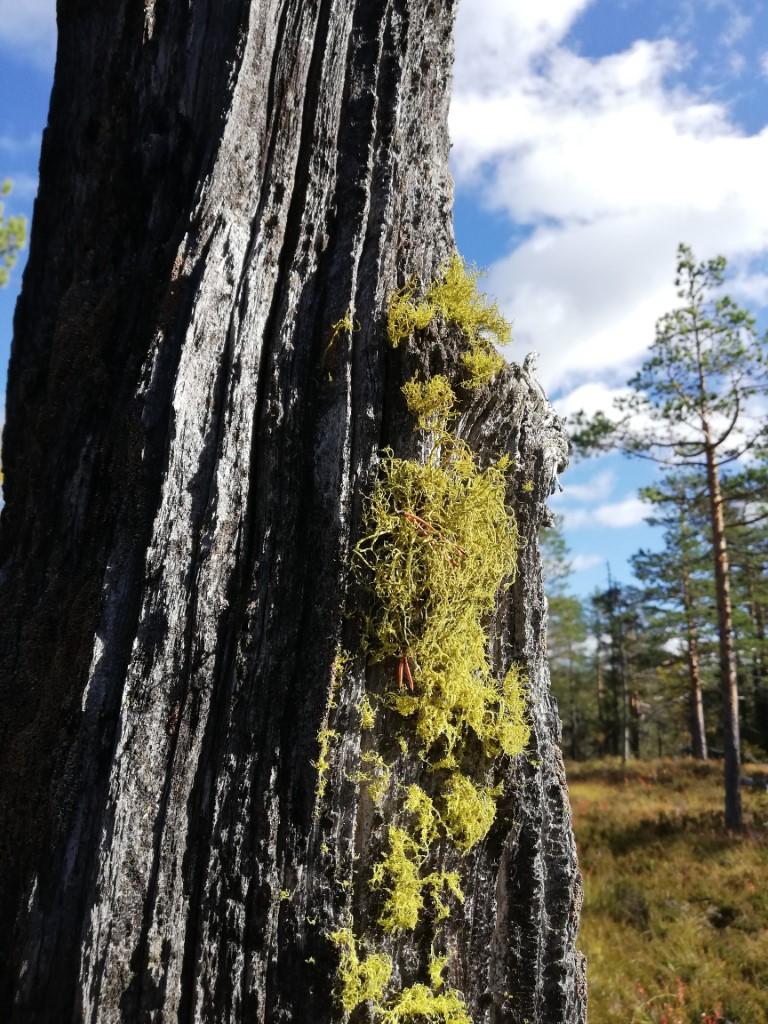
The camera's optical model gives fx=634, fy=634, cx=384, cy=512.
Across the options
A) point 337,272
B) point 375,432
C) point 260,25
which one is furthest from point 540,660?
point 260,25

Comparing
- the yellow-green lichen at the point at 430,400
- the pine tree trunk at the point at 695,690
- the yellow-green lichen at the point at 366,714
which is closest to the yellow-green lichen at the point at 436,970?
the yellow-green lichen at the point at 366,714

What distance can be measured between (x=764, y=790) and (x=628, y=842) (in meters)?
7.00

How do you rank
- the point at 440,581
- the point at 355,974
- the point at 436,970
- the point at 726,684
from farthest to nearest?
the point at 726,684, the point at 440,581, the point at 436,970, the point at 355,974

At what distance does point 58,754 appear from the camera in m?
1.74

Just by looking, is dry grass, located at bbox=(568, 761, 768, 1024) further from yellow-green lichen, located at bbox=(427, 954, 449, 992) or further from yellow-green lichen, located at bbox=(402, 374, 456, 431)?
yellow-green lichen, located at bbox=(402, 374, 456, 431)

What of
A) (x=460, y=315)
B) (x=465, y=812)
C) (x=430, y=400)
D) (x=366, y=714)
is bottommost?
(x=465, y=812)

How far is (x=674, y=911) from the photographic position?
32.1 ft

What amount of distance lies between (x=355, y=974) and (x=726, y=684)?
598 inches

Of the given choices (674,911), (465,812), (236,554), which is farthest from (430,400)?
(674,911)

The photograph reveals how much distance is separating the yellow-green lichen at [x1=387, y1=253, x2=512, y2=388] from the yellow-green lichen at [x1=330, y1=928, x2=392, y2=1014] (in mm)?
1518

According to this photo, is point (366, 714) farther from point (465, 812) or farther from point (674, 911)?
point (674, 911)

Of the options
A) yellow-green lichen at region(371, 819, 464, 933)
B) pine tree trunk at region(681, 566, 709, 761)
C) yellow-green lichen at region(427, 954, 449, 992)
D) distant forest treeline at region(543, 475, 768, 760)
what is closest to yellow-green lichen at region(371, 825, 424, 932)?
→ yellow-green lichen at region(371, 819, 464, 933)

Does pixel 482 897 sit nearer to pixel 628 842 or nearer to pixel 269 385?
pixel 269 385

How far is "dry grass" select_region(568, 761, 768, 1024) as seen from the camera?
6.88 m
